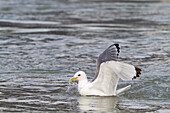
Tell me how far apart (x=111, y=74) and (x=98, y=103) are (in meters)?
0.77

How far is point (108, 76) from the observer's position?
10359mm

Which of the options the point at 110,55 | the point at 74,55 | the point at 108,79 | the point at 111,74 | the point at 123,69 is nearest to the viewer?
the point at 123,69

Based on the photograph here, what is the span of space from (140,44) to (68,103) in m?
9.43

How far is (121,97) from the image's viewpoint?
10.8m

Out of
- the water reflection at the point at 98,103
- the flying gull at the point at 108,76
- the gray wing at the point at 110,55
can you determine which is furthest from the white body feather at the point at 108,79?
the gray wing at the point at 110,55

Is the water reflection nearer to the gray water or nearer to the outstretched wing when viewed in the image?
the gray water

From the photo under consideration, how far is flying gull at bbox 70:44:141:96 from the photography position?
9.88 m

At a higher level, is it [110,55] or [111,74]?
[110,55]

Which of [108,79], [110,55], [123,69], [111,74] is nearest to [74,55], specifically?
[110,55]

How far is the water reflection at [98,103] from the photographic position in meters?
9.42

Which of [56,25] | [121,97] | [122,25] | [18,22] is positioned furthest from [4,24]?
[121,97]

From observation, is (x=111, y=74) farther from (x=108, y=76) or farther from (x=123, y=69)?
(x=123, y=69)

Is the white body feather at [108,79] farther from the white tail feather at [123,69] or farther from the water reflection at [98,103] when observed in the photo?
the water reflection at [98,103]

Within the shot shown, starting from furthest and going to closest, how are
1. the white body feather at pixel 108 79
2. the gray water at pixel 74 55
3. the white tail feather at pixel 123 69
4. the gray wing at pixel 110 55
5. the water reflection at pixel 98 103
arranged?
the gray wing at pixel 110 55 < the gray water at pixel 74 55 < the white body feather at pixel 108 79 < the white tail feather at pixel 123 69 < the water reflection at pixel 98 103
